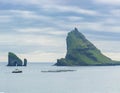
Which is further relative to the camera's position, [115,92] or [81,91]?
[81,91]

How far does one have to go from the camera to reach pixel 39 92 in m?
163

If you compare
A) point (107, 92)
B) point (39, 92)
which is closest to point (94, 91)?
point (107, 92)

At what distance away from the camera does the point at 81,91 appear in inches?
6688

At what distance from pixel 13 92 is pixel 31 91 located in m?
7.40

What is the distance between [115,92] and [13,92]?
124ft

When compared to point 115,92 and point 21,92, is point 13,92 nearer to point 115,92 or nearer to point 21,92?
point 21,92

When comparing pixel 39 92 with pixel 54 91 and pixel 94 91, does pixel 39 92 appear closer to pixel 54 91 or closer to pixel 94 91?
pixel 54 91

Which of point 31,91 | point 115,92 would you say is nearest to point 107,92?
point 115,92

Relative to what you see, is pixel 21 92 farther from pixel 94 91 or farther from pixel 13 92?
pixel 94 91

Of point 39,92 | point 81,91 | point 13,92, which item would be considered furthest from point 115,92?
point 13,92

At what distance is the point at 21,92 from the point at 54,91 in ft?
41.1

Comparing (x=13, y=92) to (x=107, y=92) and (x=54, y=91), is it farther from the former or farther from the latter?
(x=107, y=92)

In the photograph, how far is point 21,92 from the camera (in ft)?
544

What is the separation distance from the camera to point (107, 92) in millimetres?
162000
